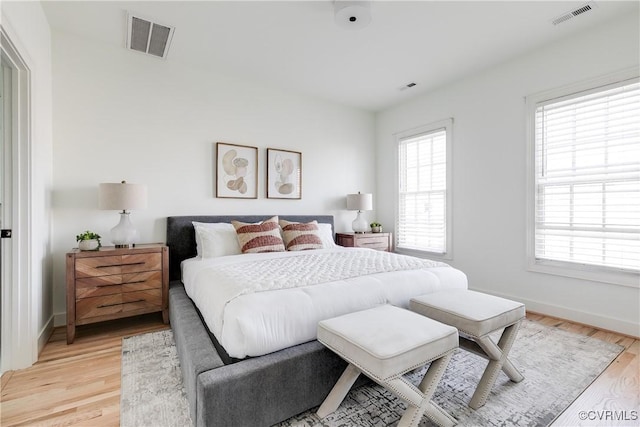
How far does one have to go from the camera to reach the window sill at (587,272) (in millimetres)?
2602

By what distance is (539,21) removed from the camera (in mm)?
2688

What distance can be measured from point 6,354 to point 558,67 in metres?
5.20

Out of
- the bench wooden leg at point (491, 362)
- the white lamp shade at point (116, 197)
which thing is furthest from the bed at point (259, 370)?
the white lamp shade at point (116, 197)

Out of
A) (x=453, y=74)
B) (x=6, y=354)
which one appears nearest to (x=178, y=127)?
(x=6, y=354)

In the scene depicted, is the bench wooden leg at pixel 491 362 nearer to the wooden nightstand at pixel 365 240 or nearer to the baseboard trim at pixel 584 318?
the baseboard trim at pixel 584 318

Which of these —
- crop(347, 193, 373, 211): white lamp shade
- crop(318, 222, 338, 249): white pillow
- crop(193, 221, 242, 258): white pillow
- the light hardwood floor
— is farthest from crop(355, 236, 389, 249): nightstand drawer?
the light hardwood floor

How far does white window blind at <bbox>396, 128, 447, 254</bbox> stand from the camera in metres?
4.14

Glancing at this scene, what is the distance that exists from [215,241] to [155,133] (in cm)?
138

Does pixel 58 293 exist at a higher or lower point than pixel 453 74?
lower

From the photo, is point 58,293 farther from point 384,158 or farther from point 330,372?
point 384,158

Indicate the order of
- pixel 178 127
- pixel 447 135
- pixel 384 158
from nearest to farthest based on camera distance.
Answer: pixel 178 127 → pixel 447 135 → pixel 384 158

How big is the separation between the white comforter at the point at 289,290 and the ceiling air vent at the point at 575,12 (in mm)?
2412

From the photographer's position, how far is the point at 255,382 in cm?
141

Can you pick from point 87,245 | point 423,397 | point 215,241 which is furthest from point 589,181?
point 87,245
